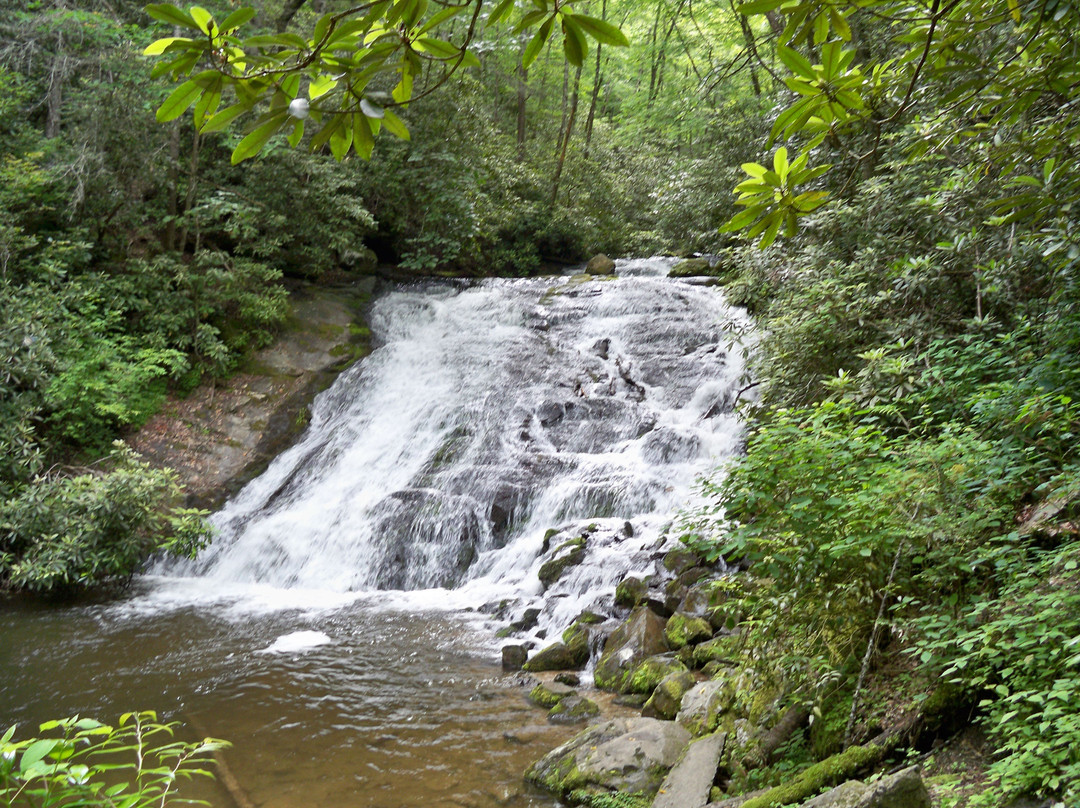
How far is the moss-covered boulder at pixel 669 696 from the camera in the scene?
4.94m

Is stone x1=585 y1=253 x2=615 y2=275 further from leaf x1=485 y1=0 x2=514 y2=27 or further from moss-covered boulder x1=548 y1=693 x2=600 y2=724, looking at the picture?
leaf x1=485 y1=0 x2=514 y2=27

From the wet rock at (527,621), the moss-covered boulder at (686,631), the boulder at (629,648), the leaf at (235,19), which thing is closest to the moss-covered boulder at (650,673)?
the boulder at (629,648)

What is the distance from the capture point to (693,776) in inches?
152

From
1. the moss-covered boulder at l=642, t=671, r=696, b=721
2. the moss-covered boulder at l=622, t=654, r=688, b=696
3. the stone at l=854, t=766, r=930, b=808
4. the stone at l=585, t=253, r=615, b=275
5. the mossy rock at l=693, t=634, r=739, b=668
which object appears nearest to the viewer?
the stone at l=854, t=766, r=930, b=808

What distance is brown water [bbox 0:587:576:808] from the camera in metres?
4.59

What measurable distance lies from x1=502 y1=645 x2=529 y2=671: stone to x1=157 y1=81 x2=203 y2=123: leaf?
5.63 metres

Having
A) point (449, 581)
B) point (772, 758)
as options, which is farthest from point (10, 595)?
point (772, 758)

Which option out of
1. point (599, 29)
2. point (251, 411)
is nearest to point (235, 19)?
point (599, 29)

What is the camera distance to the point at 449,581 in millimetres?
8867

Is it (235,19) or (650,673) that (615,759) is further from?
(235,19)

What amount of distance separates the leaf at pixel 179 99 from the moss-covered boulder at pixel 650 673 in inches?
202

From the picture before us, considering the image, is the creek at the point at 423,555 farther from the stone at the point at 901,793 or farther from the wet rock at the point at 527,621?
the stone at the point at 901,793

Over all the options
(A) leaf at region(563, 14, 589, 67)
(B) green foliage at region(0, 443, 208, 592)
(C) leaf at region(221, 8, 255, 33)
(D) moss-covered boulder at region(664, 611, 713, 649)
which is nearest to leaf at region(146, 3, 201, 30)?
(C) leaf at region(221, 8, 255, 33)

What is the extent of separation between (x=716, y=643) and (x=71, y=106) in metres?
12.8
